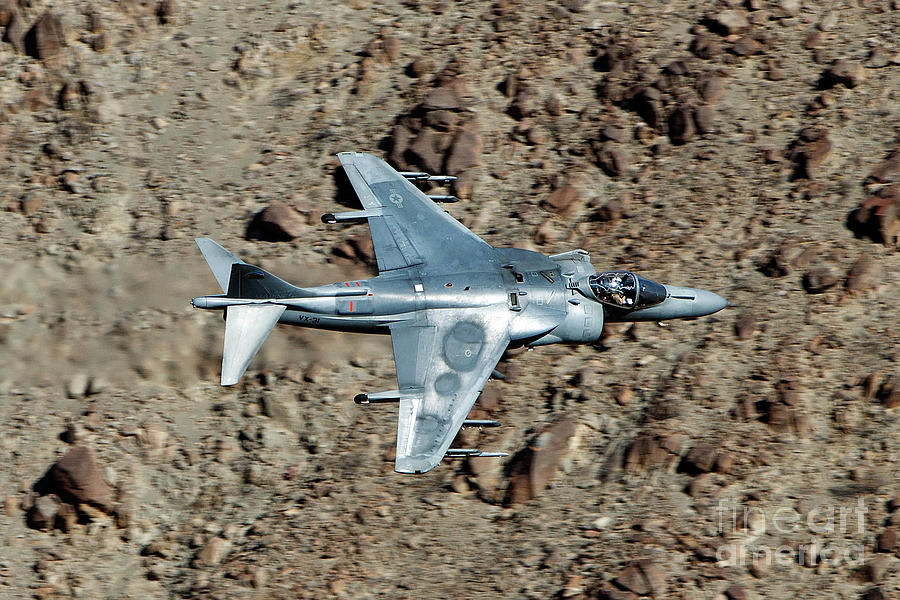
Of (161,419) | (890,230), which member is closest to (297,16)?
(161,419)

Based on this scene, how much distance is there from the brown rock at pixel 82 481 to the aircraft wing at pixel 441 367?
8.90 metres

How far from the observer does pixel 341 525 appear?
1095 inches

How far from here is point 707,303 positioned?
28828mm

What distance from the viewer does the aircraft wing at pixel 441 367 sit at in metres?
25.8

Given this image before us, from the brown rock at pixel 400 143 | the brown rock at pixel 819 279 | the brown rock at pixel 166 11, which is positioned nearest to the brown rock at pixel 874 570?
the brown rock at pixel 819 279

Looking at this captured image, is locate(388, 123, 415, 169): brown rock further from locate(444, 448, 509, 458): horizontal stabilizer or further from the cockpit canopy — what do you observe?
locate(444, 448, 509, 458): horizontal stabilizer

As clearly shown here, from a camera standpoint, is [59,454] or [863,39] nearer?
[59,454]

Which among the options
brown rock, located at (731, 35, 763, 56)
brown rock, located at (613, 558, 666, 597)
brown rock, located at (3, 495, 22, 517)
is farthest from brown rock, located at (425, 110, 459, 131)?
brown rock, located at (3, 495, 22, 517)

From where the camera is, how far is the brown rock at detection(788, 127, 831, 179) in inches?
1266

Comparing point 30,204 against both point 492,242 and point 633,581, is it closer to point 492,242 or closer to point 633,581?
point 492,242

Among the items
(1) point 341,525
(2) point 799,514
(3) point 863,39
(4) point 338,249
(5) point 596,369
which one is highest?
(3) point 863,39

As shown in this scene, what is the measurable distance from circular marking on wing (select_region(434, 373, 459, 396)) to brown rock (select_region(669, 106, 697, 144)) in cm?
1217

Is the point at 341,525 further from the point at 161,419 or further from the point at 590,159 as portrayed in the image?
the point at 590,159

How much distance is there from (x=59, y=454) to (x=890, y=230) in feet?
80.8
